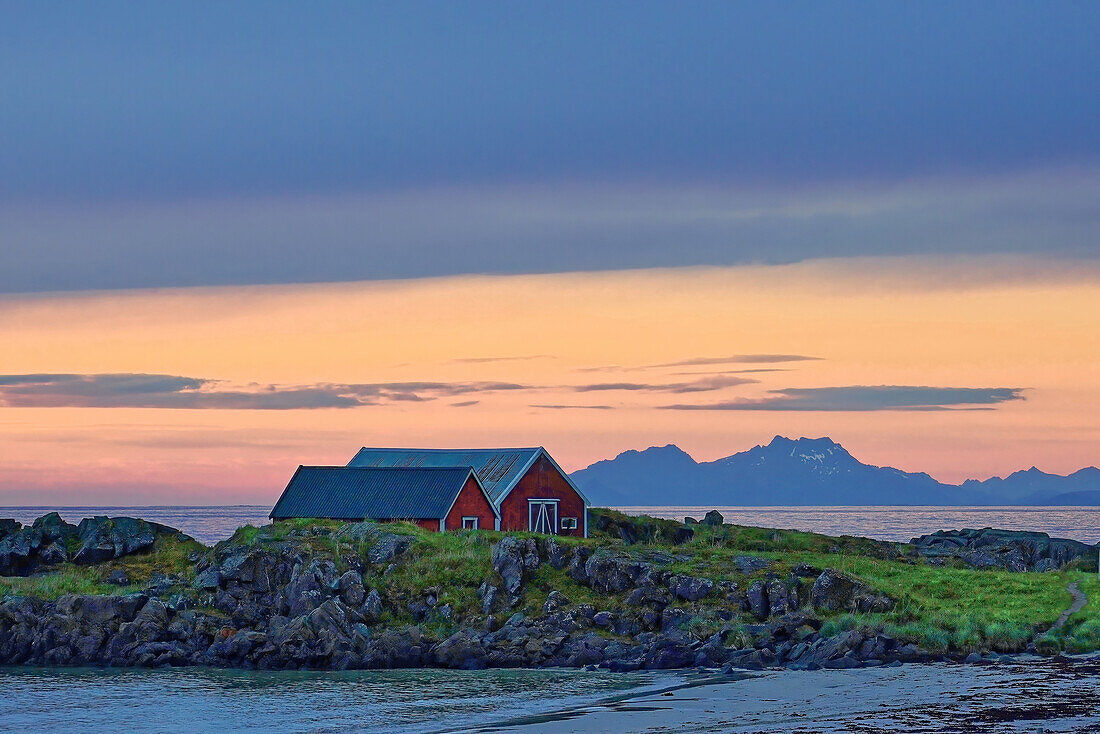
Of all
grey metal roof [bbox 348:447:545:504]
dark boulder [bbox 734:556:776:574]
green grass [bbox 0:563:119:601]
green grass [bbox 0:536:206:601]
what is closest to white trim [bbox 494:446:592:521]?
grey metal roof [bbox 348:447:545:504]

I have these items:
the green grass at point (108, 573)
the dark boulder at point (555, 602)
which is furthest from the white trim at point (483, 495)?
the dark boulder at point (555, 602)

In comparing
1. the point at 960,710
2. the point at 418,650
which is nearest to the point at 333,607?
the point at 418,650

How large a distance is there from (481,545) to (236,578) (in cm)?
1159

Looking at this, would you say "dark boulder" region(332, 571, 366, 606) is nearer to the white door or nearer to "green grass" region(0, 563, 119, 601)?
"green grass" region(0, 563, 119, 601)

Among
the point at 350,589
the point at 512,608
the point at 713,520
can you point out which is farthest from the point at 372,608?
the point at 713,520

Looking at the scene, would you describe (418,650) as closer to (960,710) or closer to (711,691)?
(711,691)

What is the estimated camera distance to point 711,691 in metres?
43.8

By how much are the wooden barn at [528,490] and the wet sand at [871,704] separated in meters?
33.4

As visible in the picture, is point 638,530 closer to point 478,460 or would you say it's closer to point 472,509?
point 478,460

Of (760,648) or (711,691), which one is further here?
(760,648)

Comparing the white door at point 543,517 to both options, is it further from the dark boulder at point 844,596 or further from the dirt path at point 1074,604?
the dirt path at point 1074,604

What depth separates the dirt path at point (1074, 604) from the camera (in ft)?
171

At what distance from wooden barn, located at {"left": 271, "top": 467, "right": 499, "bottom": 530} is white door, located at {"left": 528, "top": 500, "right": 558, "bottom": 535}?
13.3ft

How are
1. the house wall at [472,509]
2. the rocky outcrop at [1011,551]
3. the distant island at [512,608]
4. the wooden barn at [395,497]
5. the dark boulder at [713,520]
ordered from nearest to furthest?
the distant island at [512,608], the wooden barn at [395,497], the house wall at [472,509], the rocky outcrop at [1011,551], the dark boulder at [713,520]
